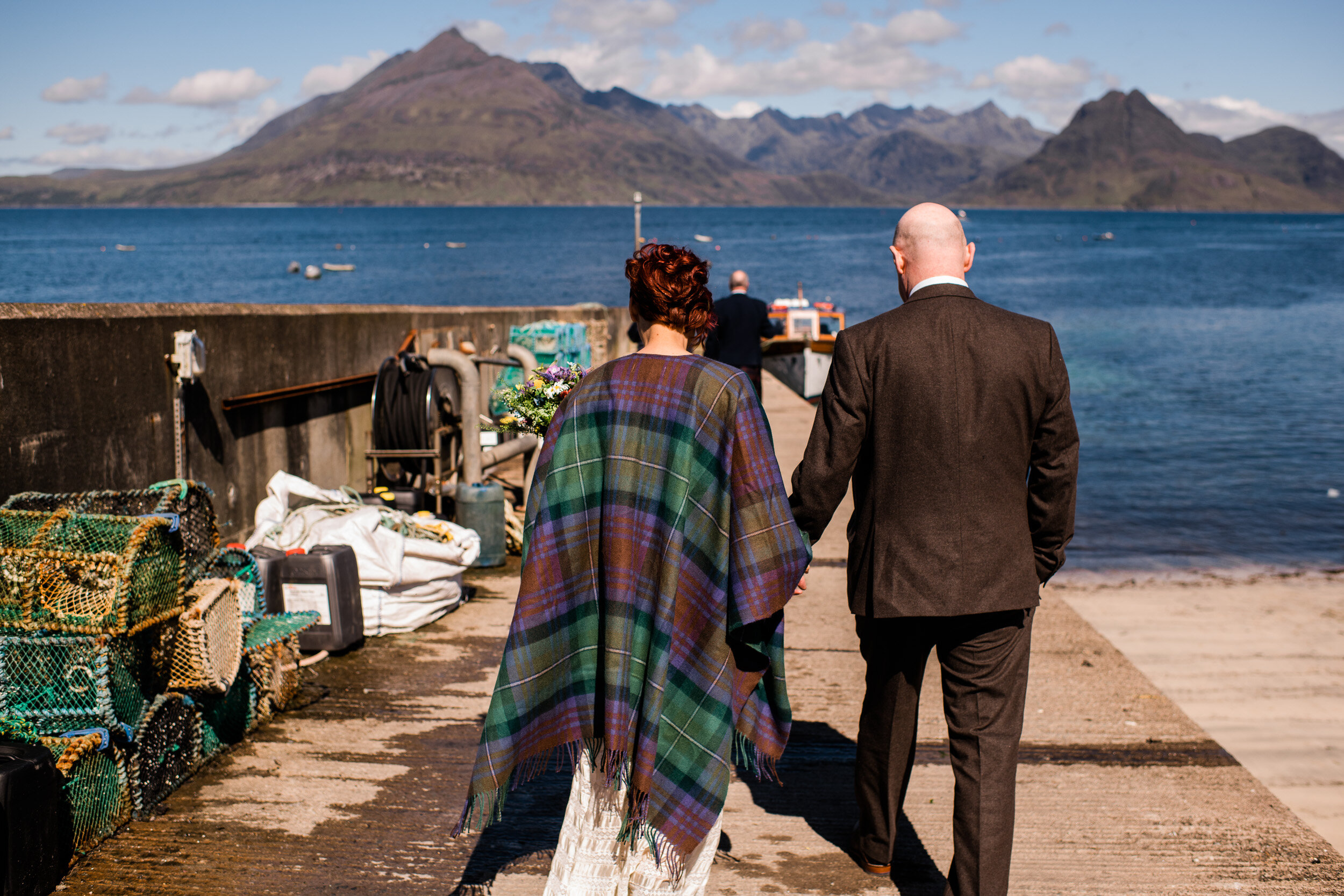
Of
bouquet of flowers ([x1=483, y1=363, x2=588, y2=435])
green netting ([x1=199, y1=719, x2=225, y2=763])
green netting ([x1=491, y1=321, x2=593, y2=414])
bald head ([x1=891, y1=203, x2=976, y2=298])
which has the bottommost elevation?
green netting ([x1=199, y1=719, x2=225, y2=763])

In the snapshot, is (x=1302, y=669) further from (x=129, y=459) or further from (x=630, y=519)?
(x=129, y=459)

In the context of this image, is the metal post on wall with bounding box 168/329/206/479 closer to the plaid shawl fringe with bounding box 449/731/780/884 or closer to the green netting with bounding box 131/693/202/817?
the green netting with bounding box 131/693/202/817

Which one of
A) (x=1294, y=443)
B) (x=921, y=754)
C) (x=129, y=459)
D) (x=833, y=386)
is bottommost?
(x=1294, y=443)

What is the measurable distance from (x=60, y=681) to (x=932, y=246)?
10.3 ft

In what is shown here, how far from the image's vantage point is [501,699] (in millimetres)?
2650

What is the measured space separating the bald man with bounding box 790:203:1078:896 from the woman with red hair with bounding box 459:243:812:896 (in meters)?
0.37

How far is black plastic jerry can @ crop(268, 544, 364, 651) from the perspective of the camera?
5.18m

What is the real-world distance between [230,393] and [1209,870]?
556cm

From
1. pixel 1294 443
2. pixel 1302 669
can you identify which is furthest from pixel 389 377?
pixel 1294 443

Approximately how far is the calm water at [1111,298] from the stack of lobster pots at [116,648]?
10.3 meters

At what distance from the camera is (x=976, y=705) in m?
2.92

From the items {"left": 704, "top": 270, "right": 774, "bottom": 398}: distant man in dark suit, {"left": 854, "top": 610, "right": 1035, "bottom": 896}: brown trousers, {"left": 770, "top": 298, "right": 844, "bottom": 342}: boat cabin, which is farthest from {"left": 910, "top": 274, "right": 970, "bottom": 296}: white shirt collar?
{"left": 770, "top": 298, "right": 844, "bottom": 342}: boat cabin

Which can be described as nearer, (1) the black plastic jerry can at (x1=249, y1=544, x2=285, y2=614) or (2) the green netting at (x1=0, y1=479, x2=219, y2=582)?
(2) the green netting at (x1=0, y1=479, x2=219, y2=582)

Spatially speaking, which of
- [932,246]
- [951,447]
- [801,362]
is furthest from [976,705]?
[801,362]
